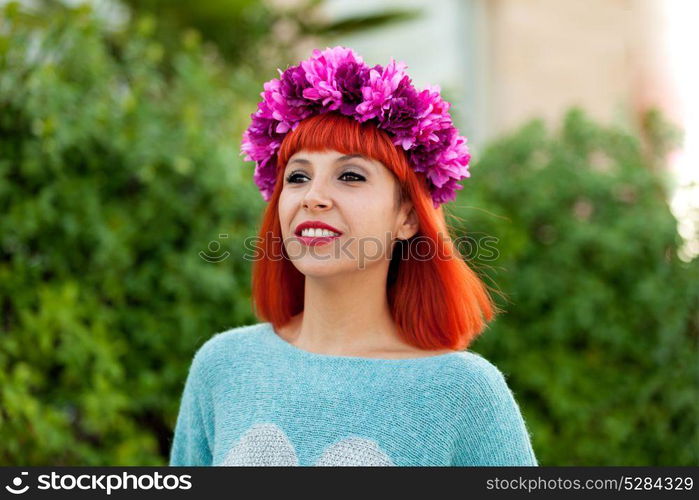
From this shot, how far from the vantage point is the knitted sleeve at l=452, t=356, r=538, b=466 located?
1.79 metres

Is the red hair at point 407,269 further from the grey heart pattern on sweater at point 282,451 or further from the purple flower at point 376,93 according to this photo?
the grey heart pattern on sweater at point 282,451

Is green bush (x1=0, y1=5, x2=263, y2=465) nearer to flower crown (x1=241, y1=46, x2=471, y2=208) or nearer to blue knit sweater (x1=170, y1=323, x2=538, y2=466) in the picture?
blue knit sweater (x1=170, y1=323, x2=538, y2=466)

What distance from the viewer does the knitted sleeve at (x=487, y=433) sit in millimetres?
1793

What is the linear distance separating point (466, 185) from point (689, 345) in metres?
1.37

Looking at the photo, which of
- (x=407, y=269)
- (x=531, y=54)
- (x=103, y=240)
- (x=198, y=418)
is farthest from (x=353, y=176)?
(x=531, y=54)

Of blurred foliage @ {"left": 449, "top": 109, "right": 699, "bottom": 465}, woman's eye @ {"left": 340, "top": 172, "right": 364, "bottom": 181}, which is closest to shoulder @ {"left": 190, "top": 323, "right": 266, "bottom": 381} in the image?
woman's eye @ {"left": 340, "top": 172, "right": 364, "bottom": 181}

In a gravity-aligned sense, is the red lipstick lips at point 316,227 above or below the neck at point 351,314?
above

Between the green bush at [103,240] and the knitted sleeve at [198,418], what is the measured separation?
1.00 m

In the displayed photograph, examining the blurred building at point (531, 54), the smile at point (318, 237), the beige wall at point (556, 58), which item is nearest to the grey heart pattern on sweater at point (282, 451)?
the smile at point (318, 237)

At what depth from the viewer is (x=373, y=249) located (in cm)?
189

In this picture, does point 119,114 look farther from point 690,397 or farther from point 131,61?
point 690,397

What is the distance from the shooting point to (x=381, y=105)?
1.81m

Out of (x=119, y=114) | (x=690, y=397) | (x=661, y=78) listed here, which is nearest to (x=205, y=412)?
(x=119, y=114)

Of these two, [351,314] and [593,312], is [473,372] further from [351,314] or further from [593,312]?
[593,312]
